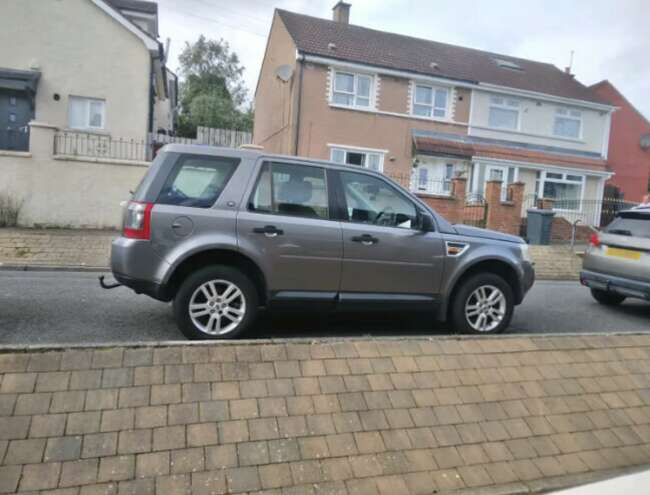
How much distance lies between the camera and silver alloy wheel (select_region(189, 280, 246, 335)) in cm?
457

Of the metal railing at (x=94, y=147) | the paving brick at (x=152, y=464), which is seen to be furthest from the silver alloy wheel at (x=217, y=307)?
→ the metal railing at (x=94, y=147)

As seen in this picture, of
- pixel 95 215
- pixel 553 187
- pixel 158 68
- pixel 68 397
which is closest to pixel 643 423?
pixel 68 397

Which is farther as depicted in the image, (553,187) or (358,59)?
(553,187)

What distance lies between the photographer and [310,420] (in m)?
3.53

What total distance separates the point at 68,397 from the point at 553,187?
2380cm

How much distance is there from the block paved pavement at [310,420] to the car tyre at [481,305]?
2.71ft

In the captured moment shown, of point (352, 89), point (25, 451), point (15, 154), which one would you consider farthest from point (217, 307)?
point (352, 89)

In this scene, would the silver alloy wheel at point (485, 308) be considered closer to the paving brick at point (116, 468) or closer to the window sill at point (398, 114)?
the paving brick at point (116, 468)

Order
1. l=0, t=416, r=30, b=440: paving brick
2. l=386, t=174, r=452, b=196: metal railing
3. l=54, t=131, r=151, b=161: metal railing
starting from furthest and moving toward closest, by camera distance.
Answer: l=386, t=174, r=452, b=196: metal railing
l=54, t=131, r=151, b=161: metal railing
l=0, t=416, r=30, b=440: paving brick

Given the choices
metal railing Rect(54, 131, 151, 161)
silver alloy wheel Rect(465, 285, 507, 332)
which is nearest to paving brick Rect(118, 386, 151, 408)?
silver alloy wheel Rect(465, 285, 507, 332)

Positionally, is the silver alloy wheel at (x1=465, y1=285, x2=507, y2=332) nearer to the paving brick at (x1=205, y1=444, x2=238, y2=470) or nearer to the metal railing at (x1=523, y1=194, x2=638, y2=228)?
the paving brick at (x1=205, y1=444, x2=238, y2=470)

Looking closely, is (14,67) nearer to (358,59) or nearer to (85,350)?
(358,59)

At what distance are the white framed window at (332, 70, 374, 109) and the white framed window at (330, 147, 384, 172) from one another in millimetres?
1788

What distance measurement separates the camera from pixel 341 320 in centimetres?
599
